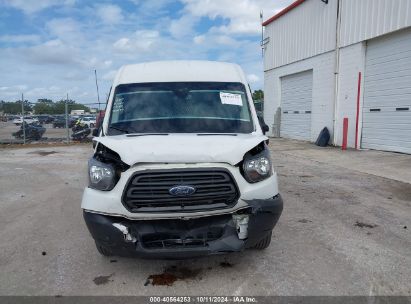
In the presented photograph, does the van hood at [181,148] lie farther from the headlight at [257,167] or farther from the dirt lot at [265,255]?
the dirt lot at [265,255]

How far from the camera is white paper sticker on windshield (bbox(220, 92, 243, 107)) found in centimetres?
465

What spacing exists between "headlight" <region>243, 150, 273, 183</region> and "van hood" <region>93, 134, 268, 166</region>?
105 mm

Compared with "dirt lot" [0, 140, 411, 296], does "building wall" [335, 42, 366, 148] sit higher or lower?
higher

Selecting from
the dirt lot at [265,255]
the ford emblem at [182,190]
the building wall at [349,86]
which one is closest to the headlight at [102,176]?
the ford emblem at [182,190]

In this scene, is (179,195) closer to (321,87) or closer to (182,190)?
(182,190)

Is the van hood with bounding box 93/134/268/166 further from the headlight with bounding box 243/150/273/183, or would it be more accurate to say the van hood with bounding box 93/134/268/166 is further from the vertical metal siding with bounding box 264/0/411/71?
the vertical metal siding with bounding box 264/0/411/71

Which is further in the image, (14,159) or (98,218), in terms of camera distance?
(14,159)

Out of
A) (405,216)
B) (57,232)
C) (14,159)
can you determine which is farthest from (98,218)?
(14,159)

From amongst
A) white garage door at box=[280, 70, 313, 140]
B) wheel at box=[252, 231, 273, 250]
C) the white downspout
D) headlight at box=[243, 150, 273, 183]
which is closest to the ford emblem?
headlight at box=[243, 150, 273, 183]

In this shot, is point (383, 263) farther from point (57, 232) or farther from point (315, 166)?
point (315, 166)

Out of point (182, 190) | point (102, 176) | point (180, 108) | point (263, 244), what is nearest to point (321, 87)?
point (180, 108)

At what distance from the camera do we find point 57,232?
5.18 m

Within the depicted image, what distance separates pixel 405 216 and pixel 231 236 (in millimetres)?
3593

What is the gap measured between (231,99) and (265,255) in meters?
1.97
